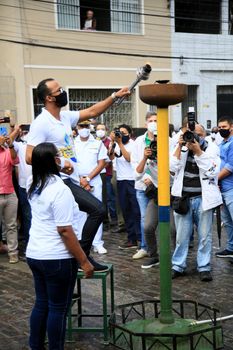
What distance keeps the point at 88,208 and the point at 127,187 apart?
13.0 feet

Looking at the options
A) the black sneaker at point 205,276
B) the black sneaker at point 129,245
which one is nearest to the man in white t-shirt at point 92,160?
the black sneaker at point 129,245

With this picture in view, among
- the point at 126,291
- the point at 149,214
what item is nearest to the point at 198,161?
the point at 149,214

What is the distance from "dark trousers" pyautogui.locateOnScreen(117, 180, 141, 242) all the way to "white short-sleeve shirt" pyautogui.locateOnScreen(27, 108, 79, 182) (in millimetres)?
3902

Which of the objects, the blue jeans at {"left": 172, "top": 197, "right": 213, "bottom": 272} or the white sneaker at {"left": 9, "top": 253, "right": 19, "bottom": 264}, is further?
the white sneaker at {"left": 9, "top": 253, "right": 19, "bottom": 264}

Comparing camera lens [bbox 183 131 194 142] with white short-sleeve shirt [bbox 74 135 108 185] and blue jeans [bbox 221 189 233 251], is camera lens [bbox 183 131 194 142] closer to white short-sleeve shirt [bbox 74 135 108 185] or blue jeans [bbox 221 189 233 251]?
blue jeans [bbox 221 189 233 251]

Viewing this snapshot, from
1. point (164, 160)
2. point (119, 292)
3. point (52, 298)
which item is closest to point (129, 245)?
point (119, 292)

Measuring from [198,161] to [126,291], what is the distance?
5.77ft

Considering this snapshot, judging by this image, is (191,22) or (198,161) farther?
(191,22)

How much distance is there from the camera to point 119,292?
5707 millimetres

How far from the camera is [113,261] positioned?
714 cm

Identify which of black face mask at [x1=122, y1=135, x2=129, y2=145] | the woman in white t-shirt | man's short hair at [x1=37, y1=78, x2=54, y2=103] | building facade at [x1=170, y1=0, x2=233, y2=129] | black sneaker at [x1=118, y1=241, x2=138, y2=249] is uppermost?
building facade at [x1=170, y1=0, x2=233, y2=129]

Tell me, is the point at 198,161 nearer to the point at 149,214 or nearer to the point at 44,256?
the point at 149,214

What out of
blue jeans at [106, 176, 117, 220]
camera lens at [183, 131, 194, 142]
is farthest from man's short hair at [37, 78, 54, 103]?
blue jeans at [106, 176, 117, 220]

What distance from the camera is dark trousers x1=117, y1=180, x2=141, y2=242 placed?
8.00 meters
